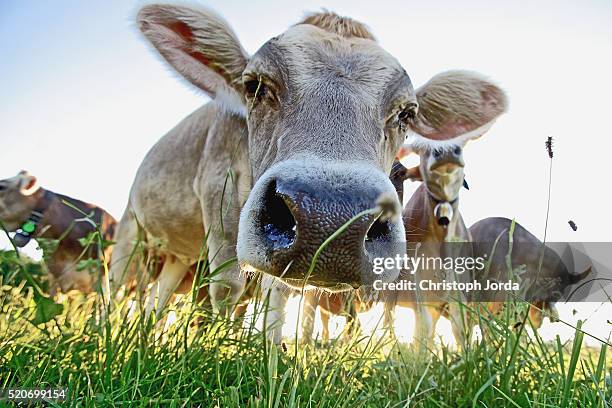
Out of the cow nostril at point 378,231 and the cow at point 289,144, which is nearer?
the cow at point 289,144

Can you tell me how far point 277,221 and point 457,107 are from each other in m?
2.20

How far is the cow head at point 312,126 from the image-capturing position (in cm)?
185

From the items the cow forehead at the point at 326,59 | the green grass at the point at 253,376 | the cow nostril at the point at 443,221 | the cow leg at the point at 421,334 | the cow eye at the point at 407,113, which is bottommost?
the green grass at the point at 253,376

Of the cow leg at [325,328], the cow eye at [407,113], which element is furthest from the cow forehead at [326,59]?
the cow leg at [325,328]

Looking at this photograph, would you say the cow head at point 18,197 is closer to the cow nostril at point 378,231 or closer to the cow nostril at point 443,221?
the cow nostril at point 443,221

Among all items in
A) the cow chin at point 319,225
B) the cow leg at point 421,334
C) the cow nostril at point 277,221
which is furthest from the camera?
the cow leg at point 421,334

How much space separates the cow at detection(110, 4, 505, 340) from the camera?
1.87 meters

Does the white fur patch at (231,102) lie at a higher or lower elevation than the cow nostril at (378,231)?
higher

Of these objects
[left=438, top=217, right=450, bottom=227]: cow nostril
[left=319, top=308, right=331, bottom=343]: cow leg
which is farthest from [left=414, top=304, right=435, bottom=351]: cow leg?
[left=438, top=217, right=450, bottom=227]: cow nostril

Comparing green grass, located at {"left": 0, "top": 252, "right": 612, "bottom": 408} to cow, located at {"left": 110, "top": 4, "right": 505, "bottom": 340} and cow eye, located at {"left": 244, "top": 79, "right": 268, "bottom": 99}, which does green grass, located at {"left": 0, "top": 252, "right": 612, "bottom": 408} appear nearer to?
cow, located at {"left": 110, "top": 4, "right": 505, "bottom": 340}

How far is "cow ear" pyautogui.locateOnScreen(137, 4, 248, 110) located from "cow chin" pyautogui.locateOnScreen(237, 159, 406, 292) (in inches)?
60.6

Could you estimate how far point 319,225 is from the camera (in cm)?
180

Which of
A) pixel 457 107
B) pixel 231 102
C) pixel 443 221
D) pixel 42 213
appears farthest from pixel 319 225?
pixel 42 213

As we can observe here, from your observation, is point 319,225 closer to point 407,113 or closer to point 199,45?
point 407,113
